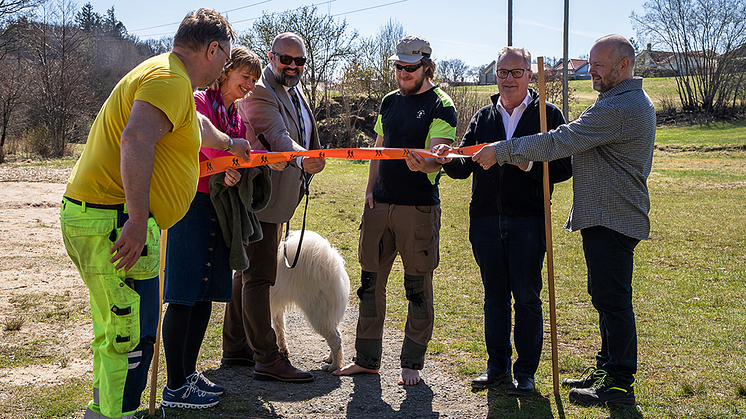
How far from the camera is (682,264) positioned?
916 centimetres

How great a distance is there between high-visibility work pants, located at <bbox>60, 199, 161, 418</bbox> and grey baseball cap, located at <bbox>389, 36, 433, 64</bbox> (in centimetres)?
246

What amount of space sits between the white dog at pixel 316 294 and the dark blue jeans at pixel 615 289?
2.06 metres

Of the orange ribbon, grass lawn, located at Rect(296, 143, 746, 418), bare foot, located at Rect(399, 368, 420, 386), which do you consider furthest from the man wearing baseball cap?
grass lawn, located at Rect(296, 143, 746, 418)

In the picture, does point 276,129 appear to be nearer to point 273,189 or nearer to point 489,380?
point 273,189

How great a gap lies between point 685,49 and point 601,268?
5145 centimetres

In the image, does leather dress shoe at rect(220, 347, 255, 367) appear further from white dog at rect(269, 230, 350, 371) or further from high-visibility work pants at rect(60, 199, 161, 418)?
high-visibility work pants at rect(60, 199, 161, 418)

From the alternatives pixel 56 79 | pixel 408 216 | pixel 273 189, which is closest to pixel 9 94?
pixel 56 79

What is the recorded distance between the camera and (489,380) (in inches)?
172

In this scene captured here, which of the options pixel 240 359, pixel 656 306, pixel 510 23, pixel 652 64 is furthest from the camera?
pixel 652 64

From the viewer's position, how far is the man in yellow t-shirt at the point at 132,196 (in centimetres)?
261

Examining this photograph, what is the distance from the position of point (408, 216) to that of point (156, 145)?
2209 millimetres

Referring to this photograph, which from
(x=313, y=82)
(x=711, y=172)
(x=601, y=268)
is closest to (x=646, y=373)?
(x=601, y=268)

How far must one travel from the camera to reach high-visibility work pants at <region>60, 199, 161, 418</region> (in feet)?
8.73

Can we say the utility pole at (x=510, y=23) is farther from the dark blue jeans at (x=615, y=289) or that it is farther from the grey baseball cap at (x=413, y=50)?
the dark blue jeans at (x=615, y=289)
